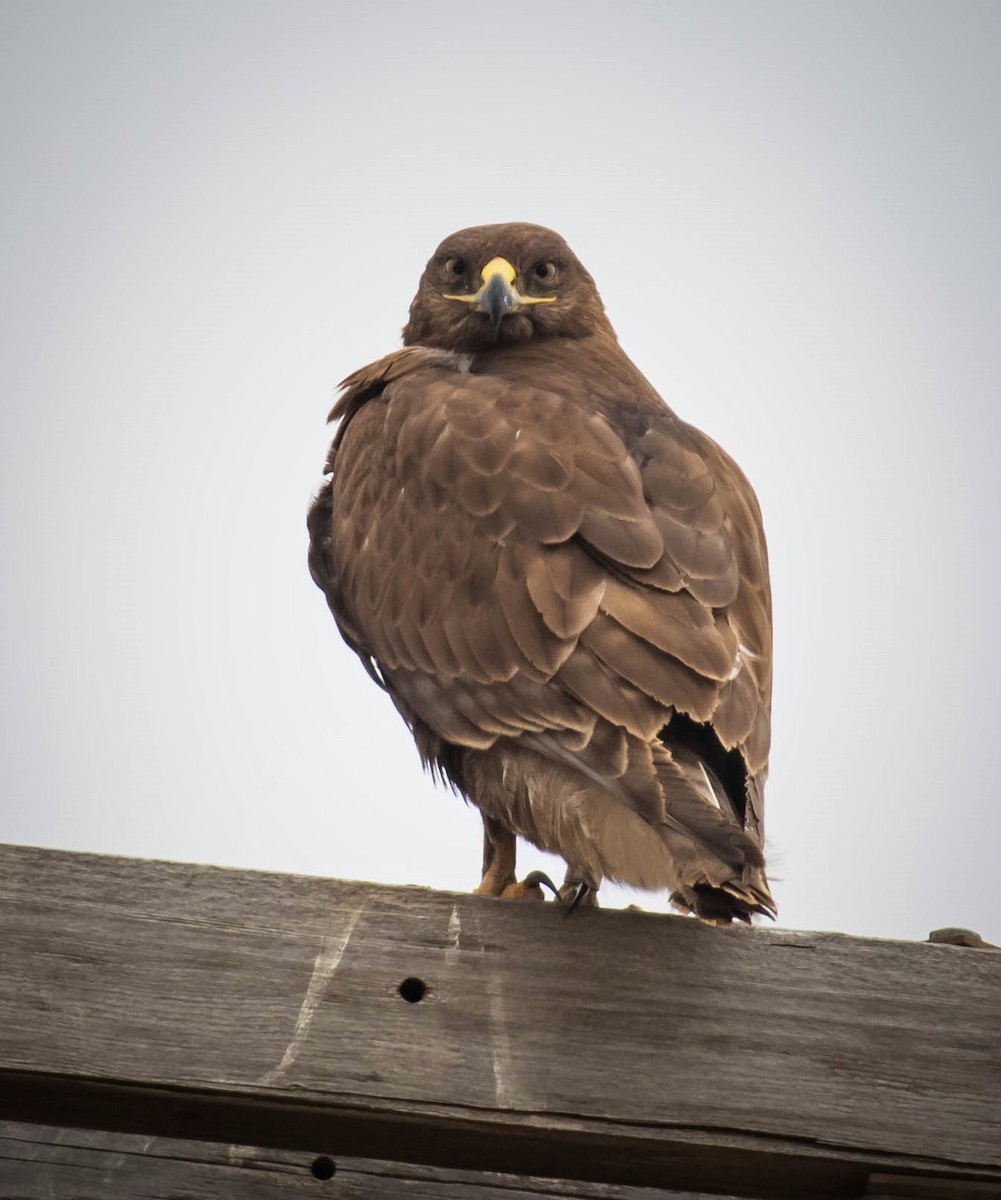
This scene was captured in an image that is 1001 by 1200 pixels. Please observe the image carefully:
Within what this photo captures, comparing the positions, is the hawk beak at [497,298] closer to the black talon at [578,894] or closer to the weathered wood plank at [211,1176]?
the black talon at [578,894]

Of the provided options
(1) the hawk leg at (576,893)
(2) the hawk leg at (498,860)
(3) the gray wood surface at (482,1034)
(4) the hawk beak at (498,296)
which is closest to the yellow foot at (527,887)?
(2) the hawk leg at (498,860)

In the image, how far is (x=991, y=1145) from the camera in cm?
229

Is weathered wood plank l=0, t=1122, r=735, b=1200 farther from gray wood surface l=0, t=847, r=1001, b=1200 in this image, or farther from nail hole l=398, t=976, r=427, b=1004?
nail hole l=398, t=976, r=427, b=1004

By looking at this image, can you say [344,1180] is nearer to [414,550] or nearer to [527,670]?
[527,670]

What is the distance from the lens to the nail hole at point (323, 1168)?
226 centimetres

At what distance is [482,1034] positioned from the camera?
7.63ft

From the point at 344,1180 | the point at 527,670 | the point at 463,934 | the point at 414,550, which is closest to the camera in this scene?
the point at 344,1180

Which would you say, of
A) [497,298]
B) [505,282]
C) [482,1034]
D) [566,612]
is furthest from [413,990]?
[505,282]

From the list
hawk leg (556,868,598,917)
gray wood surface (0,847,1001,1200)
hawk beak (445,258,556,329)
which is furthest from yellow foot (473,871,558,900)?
hawk beak (445,258,556,329)

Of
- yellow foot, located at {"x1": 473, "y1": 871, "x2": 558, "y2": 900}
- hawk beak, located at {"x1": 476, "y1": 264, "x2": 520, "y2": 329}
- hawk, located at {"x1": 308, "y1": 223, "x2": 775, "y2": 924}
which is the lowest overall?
yellow foot, located at {"x1": 473, "y1": 871, "x2": 558, "y2": 900}

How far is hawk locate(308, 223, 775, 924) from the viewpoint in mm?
3016

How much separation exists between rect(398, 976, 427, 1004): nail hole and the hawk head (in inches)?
122

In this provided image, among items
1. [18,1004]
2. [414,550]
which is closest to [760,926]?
[18,1004]

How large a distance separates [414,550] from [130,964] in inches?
61.8
